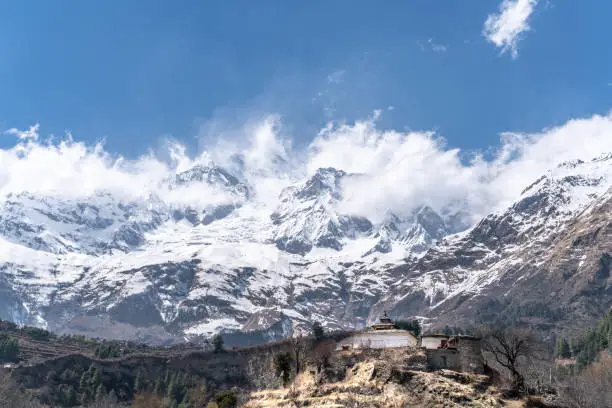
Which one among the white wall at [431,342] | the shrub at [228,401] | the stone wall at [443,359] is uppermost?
the white wall at [431,342]

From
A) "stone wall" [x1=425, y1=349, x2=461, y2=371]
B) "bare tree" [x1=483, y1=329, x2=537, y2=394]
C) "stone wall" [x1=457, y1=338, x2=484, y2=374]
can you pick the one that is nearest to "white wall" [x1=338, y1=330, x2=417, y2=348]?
"stone wall" [x1=425, y1=349, x2=461, y2=371]

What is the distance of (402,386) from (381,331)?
2004 cm

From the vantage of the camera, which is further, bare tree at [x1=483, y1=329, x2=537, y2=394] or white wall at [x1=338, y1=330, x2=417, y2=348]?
white wall at [x1=338, y1=330, x2=417, y2=348]

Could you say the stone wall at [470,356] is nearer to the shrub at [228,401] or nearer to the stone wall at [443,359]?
the stone wall at [443,359]

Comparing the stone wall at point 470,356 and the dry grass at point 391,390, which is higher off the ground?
the stone wall at point 470,356

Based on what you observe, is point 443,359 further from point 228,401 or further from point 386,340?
point 228,401

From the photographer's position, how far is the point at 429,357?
9056cm

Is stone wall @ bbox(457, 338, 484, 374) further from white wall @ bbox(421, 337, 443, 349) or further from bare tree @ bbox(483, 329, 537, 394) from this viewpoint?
white wall @ bbox(421, 337, 443, 349)

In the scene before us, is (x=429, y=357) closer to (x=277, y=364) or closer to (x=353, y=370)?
(x=353, y=370)

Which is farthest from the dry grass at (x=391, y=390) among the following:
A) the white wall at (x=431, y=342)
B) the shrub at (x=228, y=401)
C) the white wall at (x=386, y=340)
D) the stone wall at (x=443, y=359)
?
the shrub at (x=228, y=401)

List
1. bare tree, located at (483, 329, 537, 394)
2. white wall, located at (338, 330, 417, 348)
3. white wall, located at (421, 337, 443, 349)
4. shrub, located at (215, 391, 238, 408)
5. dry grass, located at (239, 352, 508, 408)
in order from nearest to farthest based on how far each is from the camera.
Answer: dry grass, located at (239, 352, 508, 408) < bare tree, located at (483, 329, 537, 394) < white wall, located at (421, 337, 443, 349) < white wall, located at (338, 330, 417, 348) < shrub, located at (215, 391, 238, 408)

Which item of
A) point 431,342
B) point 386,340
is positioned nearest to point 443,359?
point 431,342

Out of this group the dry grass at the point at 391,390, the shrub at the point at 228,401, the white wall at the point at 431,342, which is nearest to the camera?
the dry grass at the point at 391,390

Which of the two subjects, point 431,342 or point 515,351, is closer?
point 431,342
